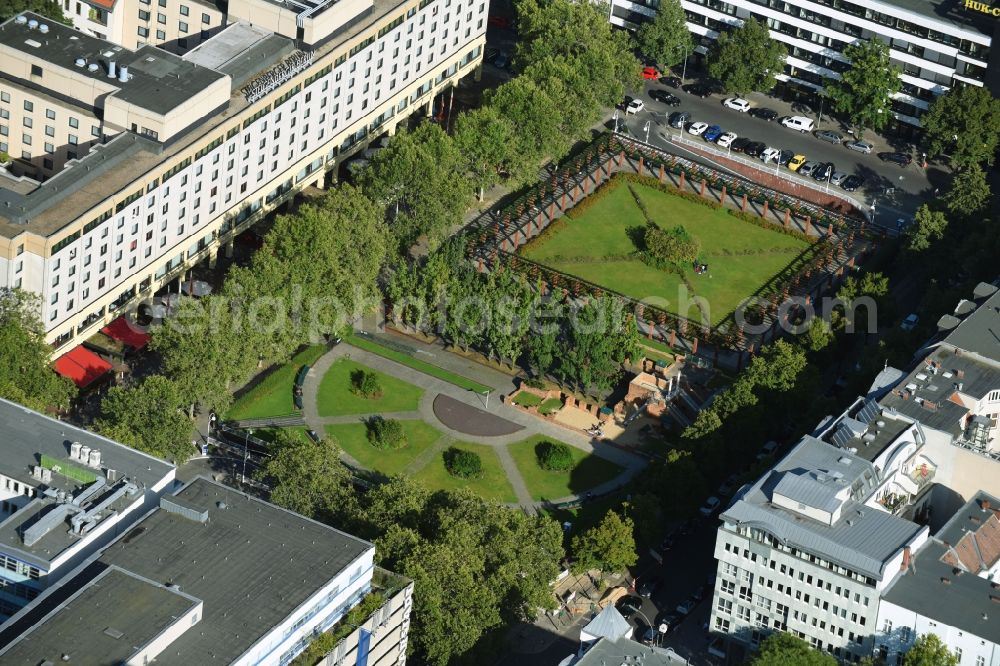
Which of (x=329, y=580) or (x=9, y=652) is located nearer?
(x=9, y=652)

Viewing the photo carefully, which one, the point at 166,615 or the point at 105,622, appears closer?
the point at 105,622

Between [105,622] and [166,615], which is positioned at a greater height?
[166,615]

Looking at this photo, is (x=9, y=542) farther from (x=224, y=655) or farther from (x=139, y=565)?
(x=224, y=655)

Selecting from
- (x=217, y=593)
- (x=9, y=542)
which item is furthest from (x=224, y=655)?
(x=9, y=542)

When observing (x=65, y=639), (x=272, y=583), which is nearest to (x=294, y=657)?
(x=272, y=583)

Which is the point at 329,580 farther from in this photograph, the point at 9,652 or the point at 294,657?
the point at 9,652

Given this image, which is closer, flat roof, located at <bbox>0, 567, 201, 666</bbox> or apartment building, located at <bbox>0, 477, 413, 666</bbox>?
flat roof, located at <bbox>0, 567, 201, 666</bbox>

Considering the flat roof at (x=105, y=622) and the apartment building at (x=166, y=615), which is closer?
the flat roof at (x=105, y=622)
